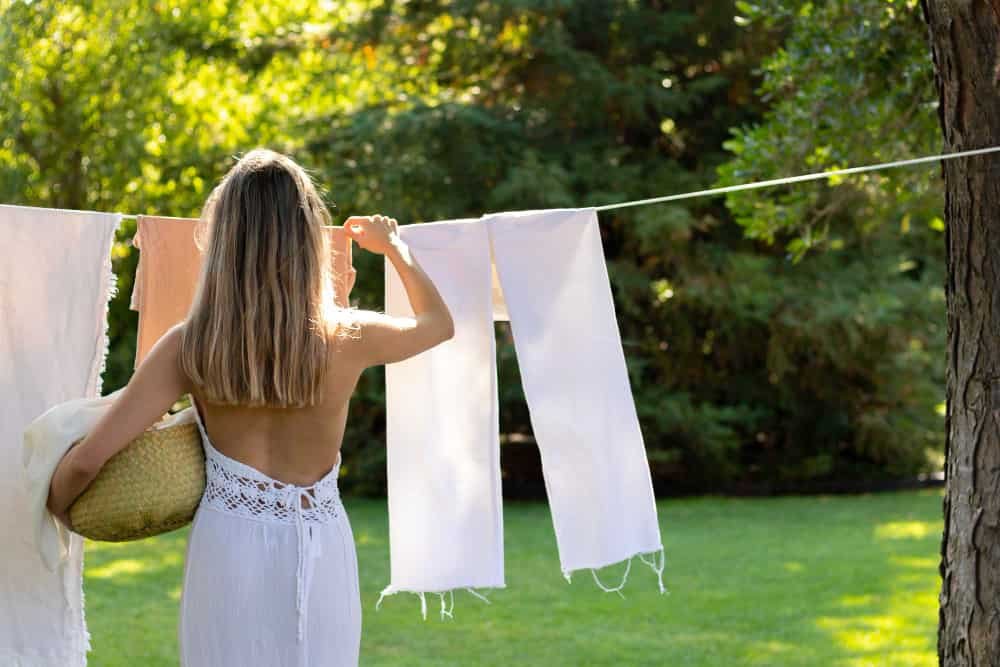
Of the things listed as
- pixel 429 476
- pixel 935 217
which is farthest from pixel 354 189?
pixel 429 476

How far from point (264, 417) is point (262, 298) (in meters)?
0.26

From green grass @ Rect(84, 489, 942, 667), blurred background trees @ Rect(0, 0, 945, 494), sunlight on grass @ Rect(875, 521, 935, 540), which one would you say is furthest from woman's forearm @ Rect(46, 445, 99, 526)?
blurred background trees @ Rect(0, 0, 945, 494)

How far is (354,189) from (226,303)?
9063 mm

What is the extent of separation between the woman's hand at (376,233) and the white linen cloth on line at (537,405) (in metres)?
0.32

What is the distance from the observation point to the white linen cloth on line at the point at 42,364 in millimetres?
2895

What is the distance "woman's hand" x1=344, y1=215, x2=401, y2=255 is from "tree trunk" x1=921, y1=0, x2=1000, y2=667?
1.51 m

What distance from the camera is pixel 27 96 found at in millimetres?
11562

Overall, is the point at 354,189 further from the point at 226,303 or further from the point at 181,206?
the point at 226,303

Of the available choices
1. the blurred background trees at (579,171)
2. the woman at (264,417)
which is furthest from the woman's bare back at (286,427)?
the blurred background trees at (579,171)

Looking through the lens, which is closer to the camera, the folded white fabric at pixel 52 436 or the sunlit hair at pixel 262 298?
the sunlit hair at pixel 262 298

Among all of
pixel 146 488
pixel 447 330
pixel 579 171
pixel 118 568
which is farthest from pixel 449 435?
pixel 579 171

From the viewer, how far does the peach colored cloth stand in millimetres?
3316

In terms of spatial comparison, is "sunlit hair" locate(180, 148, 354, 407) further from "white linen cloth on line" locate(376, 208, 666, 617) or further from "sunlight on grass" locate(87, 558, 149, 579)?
"sunlight on grass" locate(87, 558, 149, 579)

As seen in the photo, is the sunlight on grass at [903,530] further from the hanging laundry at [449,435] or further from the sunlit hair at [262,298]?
the sunlit hair at [262,298]
